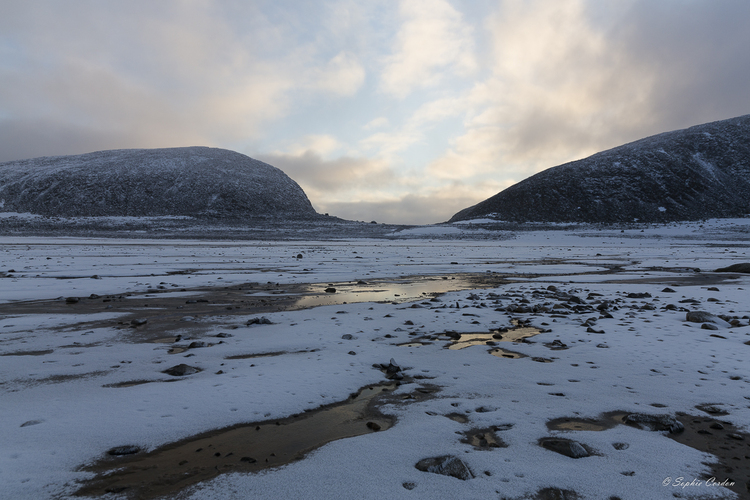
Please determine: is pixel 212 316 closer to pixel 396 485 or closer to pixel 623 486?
pixel 396 485

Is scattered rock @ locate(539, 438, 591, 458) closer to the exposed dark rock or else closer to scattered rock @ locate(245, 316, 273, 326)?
scattered rock @ locate(245, 316, 273, 326)

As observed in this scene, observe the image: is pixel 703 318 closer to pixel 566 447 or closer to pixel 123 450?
pixel 566 447

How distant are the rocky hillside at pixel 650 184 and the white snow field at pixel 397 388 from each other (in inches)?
3145

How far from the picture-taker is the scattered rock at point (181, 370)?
473cm

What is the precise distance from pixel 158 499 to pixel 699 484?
3646 mm

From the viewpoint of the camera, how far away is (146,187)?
93.9 metres

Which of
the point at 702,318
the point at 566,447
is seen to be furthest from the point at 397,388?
the point at 702,318

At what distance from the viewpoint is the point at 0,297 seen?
943 cm

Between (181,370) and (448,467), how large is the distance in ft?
11.5

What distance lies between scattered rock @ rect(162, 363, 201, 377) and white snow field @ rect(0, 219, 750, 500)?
117mm

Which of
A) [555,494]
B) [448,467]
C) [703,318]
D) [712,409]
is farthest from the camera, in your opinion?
[703,318]

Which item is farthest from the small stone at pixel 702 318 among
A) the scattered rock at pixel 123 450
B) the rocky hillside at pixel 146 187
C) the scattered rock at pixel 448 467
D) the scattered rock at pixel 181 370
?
the rocky hillside at pixel 146 187

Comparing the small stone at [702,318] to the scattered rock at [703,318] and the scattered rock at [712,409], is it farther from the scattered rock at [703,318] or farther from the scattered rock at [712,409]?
the scattered rock at [712,409]

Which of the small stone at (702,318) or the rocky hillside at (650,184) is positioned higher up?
the rocky hillside at (650,184)
